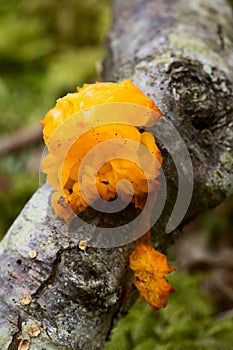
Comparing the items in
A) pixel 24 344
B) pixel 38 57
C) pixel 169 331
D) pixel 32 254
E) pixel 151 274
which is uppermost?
pixel 38 57

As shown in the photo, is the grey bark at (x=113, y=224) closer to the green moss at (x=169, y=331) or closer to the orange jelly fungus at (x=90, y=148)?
the orange jelly fungus at (x=90, y=148)

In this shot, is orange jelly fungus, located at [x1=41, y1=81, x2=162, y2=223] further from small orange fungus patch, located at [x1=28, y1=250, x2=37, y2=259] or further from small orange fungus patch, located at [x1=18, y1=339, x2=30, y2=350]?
small orange fungus patch, located at [x1=18, y1=339, x2=30, y2=350]

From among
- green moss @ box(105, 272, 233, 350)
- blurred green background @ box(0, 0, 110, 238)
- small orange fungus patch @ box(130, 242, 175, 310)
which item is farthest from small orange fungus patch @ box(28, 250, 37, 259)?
blurred green background @ box(0, 0, 110, 238)

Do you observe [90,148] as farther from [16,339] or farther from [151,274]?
[16,339]

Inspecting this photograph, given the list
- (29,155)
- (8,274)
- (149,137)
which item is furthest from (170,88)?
(29,155)

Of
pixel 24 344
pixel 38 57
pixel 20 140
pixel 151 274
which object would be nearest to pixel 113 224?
pixel 151 274

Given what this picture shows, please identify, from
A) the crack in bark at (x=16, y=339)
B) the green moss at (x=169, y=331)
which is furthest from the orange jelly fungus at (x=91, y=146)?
the green moss at (x=169, y=331)
